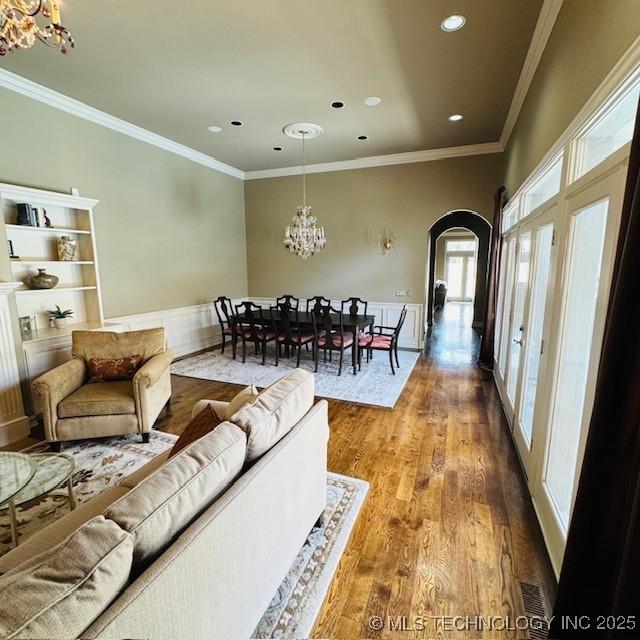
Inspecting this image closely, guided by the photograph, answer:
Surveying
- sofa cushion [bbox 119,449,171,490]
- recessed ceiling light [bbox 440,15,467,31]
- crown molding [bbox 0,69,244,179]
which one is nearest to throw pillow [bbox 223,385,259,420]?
sofa cushion [bbox 119,449,171,490]

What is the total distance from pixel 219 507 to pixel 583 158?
7.89 feet

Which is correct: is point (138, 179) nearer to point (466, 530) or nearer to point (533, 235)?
point (533, 235)

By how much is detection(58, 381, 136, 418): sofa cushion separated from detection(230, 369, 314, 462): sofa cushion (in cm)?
185

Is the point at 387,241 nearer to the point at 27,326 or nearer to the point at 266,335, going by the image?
the point at 266,335

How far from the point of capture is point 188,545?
3.33 ft

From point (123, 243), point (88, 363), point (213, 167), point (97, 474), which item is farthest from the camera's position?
point (213, 167)

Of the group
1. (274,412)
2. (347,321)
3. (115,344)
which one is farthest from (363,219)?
(274,412)

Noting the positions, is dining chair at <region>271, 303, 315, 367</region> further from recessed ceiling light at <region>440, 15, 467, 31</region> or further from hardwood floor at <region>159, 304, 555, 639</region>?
recessed ceiling light at <region>440, 15, 467, 31</region>

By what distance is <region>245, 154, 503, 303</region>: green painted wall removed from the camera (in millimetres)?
6027

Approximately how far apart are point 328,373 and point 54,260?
3.66 m

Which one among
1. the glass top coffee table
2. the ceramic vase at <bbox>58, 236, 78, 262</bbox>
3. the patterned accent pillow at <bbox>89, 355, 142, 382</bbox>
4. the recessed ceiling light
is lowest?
the glass top coffee table

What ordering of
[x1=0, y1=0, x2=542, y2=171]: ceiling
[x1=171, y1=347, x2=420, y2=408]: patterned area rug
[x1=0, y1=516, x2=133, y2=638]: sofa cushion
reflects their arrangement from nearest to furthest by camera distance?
[x1=0, y1=516, x2=133, y2=638]: sofa cushion
[x1=0, y1=0, x2=542, y2=171]: ceiling
[x1=171, y1=347, x2=420, y2=408]: patterned area rug

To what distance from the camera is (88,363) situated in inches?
132

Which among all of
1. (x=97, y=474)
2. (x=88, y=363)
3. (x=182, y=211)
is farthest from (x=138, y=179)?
(x=97, y=474)
